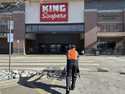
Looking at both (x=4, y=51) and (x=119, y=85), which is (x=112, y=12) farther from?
(x=119, y=85)

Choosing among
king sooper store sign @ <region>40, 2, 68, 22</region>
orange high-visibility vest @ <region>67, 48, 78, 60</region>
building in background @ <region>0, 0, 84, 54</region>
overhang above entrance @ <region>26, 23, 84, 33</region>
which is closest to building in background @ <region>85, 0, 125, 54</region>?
building in background @ <region>0, 0, 84, 54</region>

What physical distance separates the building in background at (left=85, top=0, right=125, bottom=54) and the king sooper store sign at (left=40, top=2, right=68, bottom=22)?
4111 mm

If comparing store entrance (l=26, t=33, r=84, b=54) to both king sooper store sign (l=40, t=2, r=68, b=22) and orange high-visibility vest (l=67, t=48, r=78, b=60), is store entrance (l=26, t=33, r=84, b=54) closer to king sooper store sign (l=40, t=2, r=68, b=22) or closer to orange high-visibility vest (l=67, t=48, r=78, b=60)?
king sooper store sign (l=40, t=2, r=68, b=22)

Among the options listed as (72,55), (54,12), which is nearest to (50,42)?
(54,12)

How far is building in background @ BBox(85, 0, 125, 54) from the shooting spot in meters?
59.9

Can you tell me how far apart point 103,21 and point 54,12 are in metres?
9.27

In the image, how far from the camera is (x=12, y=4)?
12453 millimetres

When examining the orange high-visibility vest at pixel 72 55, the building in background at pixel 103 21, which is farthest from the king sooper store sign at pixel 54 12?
the orange high-visibility vest at pixel 72 55

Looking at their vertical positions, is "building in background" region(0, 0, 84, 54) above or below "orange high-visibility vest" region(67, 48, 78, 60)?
above

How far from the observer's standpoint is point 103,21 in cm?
6066

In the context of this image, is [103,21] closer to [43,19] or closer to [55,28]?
[55,28]

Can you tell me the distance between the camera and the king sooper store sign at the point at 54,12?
61062 mm

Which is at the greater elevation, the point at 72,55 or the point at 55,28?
the point at 55,28

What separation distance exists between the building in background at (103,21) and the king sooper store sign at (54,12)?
411 cm
